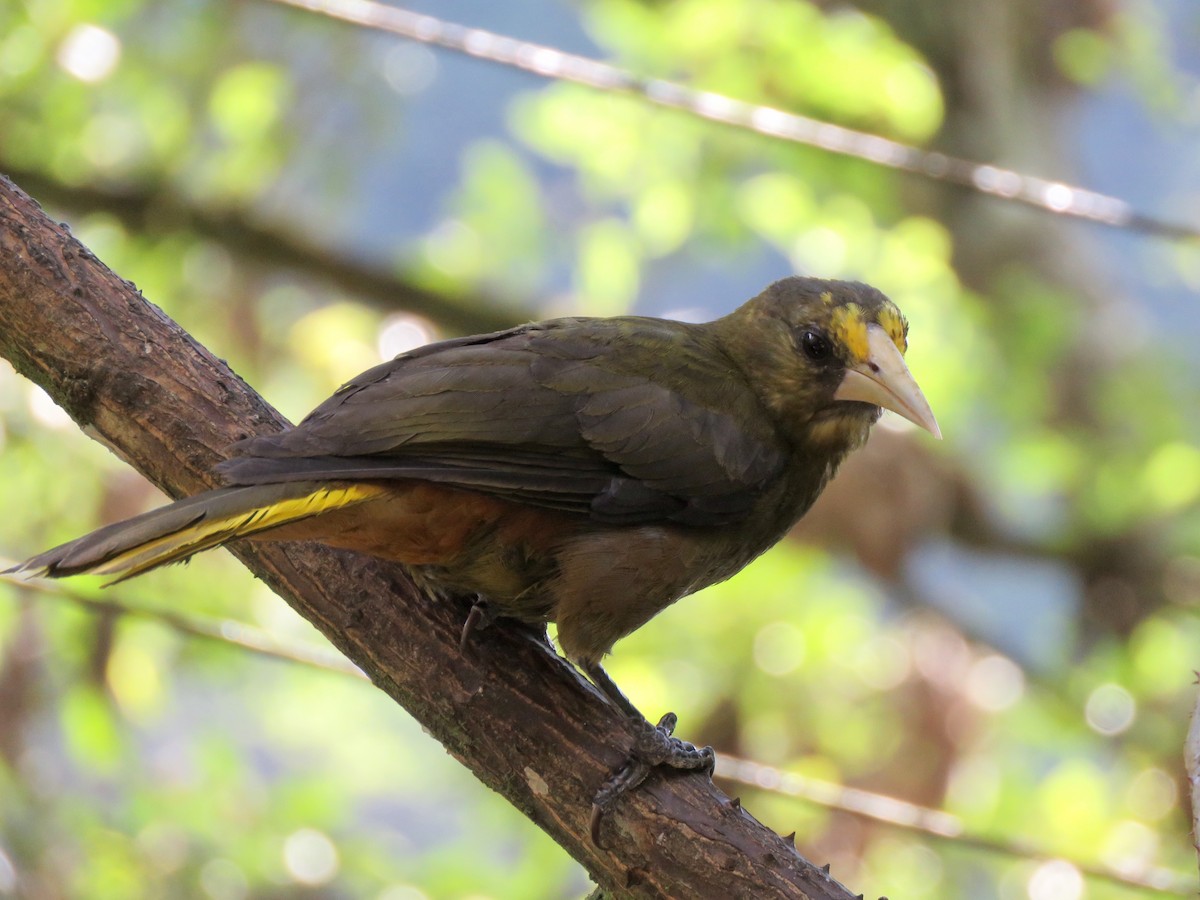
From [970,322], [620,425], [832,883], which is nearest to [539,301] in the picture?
[970,322]

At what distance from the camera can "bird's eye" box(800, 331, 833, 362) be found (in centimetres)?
300

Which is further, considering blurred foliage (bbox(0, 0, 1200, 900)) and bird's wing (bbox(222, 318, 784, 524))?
blurred foliage (bbox(0, 0, 1200, 900))

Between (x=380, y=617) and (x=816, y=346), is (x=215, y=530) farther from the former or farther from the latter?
(x=816, y=346)

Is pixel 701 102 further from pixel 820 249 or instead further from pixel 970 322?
pixel 970 322

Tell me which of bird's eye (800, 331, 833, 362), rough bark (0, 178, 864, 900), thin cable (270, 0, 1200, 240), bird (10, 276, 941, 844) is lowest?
rough bark (0, 178, 864, 900)

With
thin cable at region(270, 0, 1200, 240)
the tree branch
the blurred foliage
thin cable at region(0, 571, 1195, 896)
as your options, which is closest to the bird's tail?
thin cable at region(0, 571, 1195, 896)

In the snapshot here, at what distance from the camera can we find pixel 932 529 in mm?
6746

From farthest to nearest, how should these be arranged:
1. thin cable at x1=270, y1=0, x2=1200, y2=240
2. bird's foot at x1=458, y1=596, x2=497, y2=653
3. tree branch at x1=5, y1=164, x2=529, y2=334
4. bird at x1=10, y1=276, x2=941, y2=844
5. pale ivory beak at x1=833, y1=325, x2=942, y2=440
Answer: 1. tree branch at x1=5, y1=164, x2=529, y2=334
2. thin cable at x1=270, y1=0, x2=1200, y2=240
3. pale ivory beak at x1=833, y1=325, x2=942, y2=440
4. bird's foot at x1=458, y1=596, x2=497, y2=653
5. bird at x1=10, y1=276, x2=941, y2=844

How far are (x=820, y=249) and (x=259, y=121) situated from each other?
2584 millimetres

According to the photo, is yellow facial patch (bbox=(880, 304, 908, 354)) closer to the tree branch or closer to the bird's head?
the bird's head

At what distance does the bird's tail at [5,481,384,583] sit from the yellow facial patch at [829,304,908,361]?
1.25 metres

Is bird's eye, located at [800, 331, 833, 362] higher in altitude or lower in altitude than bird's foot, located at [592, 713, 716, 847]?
higher

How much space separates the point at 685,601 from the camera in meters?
6.05

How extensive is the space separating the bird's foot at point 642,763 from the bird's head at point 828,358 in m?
0.79
